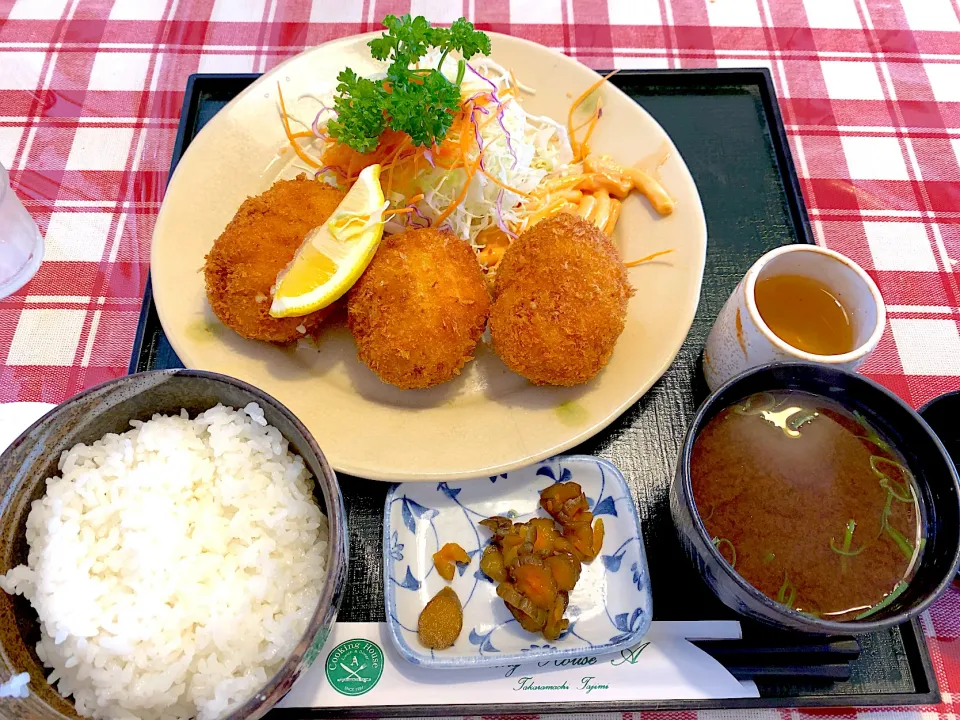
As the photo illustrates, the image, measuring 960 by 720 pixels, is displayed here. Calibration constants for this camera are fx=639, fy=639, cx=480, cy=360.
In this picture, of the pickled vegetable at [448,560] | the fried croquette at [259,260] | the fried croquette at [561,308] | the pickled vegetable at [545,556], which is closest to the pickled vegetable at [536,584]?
the pickled vegetable at [545,556]

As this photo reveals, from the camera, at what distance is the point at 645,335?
5.82 feet

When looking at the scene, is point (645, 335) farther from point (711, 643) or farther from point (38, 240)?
point (38, 240)

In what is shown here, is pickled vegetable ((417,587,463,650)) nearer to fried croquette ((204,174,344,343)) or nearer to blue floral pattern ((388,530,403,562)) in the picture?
blue floral pattern ((388,530,403,562))

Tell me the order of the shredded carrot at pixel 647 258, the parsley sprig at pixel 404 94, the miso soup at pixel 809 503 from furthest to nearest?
the shredded carrot at pixel 647 258 → the parsley sprig at pixel 404 94 → the miso soup at pixel 809 503

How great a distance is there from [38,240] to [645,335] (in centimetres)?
204

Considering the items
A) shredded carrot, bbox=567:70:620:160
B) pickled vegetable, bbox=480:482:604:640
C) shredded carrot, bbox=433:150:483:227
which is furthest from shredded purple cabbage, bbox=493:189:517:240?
pickled vegetable, bbox=480:482:604:640

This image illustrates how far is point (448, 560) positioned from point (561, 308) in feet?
2.27

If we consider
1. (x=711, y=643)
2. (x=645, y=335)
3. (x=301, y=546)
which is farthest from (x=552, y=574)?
(x=645, y=335)

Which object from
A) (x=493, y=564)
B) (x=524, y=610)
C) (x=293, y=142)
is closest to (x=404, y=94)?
(x=293, y=142)

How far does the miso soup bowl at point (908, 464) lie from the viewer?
1.23m

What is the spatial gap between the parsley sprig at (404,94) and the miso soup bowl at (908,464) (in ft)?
3.58

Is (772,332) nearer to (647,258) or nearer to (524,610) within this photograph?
(647,258)

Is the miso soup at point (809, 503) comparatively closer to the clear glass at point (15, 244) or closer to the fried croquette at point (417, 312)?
the fried croquette at point (417, 312)

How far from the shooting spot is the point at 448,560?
5.07ft
